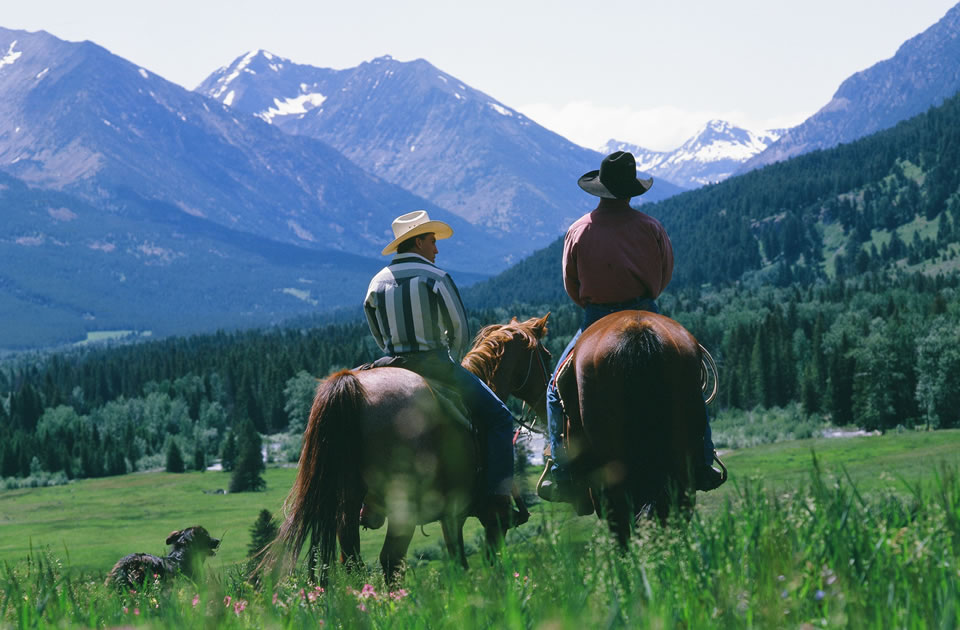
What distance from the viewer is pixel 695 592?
4238mm

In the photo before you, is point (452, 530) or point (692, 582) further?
point (452, 530)

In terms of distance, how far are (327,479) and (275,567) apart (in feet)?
4.89

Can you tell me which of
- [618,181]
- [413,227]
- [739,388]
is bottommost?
[739,388]

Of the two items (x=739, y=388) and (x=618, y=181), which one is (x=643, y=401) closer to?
(x=618, y=181)

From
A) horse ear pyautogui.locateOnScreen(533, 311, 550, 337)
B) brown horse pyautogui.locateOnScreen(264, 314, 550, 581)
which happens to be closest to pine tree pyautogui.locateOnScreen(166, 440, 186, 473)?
horse ear pyautogui.locateOnScreen(533, 311, 550, 337)

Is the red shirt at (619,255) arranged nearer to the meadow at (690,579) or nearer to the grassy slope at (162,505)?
the meadow at (690,579)

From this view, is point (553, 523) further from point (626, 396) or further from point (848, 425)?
point (848, 425)

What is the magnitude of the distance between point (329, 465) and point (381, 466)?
21.4 inches

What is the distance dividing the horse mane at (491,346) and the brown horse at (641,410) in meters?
3.52

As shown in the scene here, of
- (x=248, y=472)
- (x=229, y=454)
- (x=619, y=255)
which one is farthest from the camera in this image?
(x=229, y=454)

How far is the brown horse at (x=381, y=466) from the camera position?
920cm

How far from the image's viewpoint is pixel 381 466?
9.62 meters

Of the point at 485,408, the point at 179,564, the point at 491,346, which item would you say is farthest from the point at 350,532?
the point at 491,346

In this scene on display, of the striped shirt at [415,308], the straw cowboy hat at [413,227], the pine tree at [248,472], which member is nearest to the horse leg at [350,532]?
the striped shirt at [415,308]
